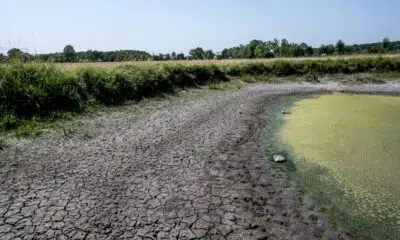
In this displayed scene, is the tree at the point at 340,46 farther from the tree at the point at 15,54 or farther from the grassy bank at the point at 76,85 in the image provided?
the tree at the point at 15,54

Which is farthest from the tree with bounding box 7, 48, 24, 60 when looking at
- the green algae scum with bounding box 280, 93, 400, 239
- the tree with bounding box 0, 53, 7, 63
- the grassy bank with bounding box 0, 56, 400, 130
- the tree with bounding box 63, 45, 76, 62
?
the tree with bounding box 63, 45, 76, 62

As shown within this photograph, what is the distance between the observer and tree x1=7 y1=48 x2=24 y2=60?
1523 centimetres

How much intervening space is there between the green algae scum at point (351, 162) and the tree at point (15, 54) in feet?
37.8

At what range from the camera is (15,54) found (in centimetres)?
1554

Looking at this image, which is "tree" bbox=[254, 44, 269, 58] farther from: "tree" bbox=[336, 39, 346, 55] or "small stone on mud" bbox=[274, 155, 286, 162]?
"small stone on mud" bbox=[274, 155, 286, 162]

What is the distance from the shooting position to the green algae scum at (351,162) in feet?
22.4

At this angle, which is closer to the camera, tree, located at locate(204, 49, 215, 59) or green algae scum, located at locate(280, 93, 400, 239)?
green algae scum, located at locate(280, 93, 400, 239)

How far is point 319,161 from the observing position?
10148mm

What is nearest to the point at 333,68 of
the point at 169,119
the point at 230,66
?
the point at 230,66

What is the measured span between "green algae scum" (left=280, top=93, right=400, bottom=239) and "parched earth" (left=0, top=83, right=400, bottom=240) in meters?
0.74

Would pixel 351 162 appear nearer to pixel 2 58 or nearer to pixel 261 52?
pixel 2 58

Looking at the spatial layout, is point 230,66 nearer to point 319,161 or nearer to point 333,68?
point 333,68

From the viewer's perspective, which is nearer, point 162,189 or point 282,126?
point 162,189

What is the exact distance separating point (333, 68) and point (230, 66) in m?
11.1
